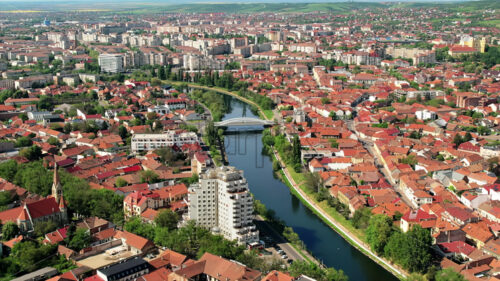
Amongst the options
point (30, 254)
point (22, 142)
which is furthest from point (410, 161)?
point (22, 142)

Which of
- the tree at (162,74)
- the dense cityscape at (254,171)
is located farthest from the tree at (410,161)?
the tree at (162,74)

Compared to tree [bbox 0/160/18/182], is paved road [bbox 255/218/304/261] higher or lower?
lower

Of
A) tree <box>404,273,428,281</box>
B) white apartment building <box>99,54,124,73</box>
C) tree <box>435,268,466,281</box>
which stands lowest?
tree <box>404,273,428,281</box>

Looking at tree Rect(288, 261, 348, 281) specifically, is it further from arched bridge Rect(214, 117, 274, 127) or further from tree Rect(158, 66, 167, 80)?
tree Rect(158, 66, 167, 80)

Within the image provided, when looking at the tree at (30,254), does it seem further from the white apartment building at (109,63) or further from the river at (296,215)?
the white apartment building at (109,63)

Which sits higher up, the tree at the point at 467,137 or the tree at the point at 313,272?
the tree at the point at 467,137

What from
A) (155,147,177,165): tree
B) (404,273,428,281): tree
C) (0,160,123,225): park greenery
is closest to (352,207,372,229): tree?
Answer: (404,273,428,281): tree
